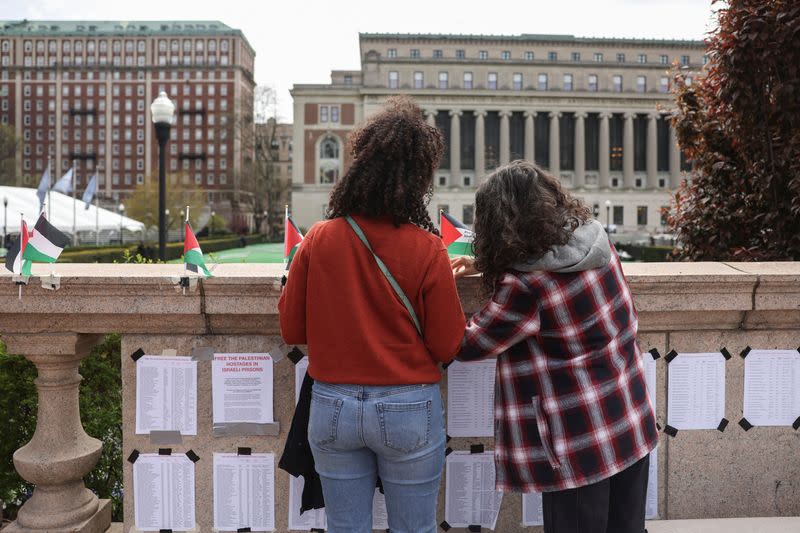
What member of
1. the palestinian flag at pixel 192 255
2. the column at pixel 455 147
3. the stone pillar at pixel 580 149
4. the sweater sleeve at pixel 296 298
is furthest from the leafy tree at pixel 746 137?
the stone pillar at pixel 580 149

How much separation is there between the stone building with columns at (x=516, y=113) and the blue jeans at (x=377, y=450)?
75671mm

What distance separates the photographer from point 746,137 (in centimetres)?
557

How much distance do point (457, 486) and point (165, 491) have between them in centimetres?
144

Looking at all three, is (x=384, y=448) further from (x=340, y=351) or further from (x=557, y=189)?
(x=557, y=189)

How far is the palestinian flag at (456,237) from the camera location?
10.5 feet

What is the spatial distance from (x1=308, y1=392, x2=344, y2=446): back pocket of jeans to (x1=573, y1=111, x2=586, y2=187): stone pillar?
81.5 m

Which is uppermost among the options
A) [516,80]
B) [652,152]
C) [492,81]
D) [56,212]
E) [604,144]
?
[516,80]

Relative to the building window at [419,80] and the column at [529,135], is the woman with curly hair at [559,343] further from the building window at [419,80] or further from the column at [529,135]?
the building window at [419,80]

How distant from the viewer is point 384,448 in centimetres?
232

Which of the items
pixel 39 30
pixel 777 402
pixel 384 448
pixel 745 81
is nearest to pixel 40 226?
pixel 384 448

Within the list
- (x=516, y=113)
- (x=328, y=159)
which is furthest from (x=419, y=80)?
(x=328, y=159)

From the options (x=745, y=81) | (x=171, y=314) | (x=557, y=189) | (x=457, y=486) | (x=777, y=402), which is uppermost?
(x=745, y=81)

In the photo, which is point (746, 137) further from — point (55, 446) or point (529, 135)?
point (529, 135)

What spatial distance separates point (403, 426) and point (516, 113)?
270 ft
